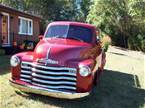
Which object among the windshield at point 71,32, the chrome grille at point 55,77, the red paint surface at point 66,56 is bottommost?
the chrome grille at point 55,77

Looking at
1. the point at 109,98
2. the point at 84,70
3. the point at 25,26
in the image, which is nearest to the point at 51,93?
the point at 84,70

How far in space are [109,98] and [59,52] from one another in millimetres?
2104

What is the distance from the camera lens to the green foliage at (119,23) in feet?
125

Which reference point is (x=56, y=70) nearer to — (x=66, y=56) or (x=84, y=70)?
(x=66, y=56)

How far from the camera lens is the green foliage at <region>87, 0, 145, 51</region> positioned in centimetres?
3800

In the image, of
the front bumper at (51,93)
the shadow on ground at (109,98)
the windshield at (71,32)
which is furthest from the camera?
the windshield at (71,32)

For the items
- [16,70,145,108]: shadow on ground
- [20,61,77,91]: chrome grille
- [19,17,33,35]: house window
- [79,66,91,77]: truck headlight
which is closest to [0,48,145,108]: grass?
[16,70,145,108]: shadow on ground

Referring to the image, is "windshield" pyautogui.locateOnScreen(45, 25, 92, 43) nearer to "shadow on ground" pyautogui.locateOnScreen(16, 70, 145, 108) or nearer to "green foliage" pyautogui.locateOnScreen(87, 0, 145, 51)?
"shadow on ground" pyautogui.locateOnScreen(16, 70, 145, 108)

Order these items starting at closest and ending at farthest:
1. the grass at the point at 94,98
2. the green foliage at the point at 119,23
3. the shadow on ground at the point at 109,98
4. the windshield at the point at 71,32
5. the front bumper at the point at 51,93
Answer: the front bumper at the point at 51,93
the grass at the point at 94,98
the shadow on ground at the point at 109,98
the windshield at the point at 71,32
the green foliage at the point at 119,23

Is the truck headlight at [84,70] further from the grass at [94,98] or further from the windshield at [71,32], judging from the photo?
the windshield at [71,32]

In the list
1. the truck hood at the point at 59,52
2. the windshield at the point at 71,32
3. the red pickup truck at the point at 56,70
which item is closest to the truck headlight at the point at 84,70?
the red pickup truck at the point at 56,70

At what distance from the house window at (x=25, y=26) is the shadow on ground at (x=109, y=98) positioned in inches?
→ 552

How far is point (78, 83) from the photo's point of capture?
25.6ft

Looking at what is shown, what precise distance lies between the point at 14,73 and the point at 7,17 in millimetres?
13983
